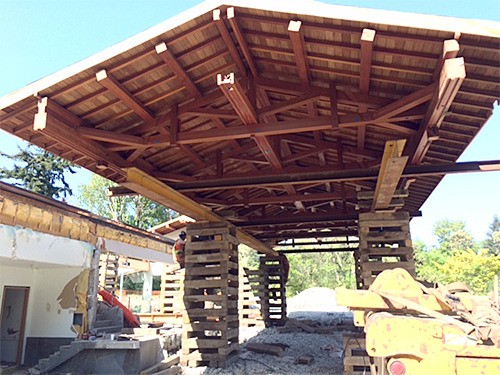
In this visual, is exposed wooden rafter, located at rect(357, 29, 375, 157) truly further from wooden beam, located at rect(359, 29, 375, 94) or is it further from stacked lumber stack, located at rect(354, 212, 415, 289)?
stacked lumber stack, located at rect(354, 212, 415, 289)

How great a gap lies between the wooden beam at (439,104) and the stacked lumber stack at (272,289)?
11647mm

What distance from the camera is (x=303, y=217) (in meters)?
10.7

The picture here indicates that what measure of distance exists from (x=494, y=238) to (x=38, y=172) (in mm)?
66721

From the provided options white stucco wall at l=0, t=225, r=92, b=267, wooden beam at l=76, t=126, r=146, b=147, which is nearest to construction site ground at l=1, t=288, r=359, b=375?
white stucco wall at l=0, t=225, r=92, b=267

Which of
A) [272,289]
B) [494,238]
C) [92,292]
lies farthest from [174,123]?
[494,238]

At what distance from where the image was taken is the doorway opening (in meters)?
10.0

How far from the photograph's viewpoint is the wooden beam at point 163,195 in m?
6.86

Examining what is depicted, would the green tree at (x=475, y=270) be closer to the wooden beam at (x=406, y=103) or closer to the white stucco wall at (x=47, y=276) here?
the white stucco wall at (x=47, y=276)

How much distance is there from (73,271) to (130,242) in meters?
3.85

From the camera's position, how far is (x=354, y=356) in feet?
24.7

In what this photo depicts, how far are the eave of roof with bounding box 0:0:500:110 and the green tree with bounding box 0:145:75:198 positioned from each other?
25992 mm

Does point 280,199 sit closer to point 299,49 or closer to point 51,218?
point 299,49

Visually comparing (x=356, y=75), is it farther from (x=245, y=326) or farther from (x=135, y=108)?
(x=245, y=326)

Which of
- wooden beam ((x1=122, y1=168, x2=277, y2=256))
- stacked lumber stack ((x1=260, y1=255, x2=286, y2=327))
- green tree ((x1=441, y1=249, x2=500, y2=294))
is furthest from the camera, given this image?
green tree ((x1=441, y1=249, x2=500, y2=294))
